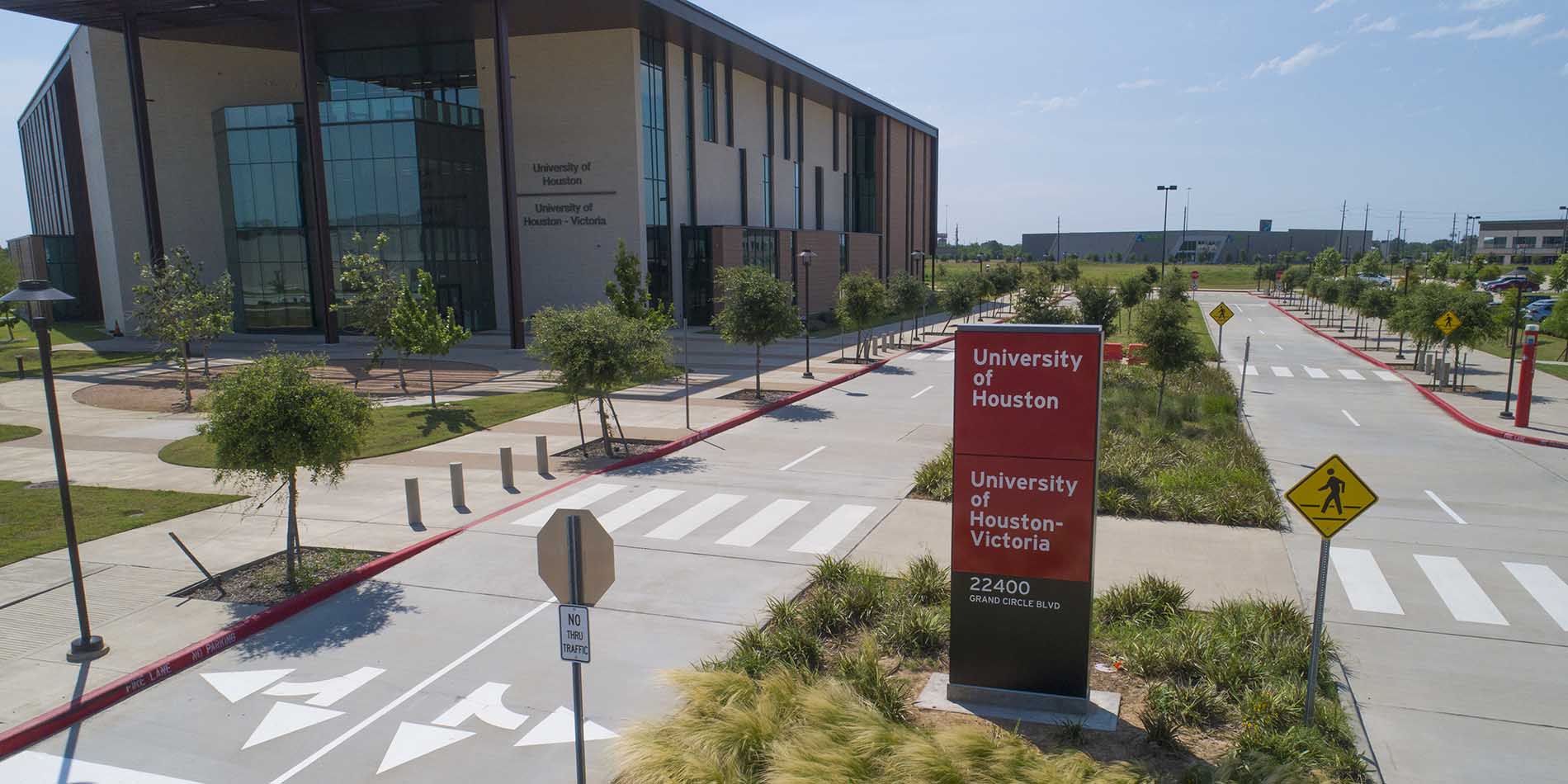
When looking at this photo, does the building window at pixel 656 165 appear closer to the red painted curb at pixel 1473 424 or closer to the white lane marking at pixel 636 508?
the white lane marking at pixel 636 508

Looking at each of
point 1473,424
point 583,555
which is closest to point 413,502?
Answer: point 583,555

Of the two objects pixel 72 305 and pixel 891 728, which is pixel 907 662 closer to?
pixel 891 728

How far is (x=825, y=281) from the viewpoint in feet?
189

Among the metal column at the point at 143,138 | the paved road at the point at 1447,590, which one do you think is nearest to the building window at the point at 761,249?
the metal column at the point at 143,138

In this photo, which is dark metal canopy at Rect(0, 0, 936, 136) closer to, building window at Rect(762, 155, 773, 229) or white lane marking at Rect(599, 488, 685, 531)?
building window at Rect(762, 155, 773, 229)

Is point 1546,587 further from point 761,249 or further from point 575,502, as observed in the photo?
point 761,249

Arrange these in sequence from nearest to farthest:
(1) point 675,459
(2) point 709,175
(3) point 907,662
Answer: (3) point 907,662, (1) point 675,459, (2) point 709,175

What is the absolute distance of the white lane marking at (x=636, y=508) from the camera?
49.2 feet

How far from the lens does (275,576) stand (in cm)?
1216

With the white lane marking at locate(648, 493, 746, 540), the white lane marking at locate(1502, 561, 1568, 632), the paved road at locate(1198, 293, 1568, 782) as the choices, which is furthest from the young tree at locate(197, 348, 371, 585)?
the white lane marking at locate(1502, 561, 1568, 632)

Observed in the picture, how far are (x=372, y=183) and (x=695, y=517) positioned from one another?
34.3 meters

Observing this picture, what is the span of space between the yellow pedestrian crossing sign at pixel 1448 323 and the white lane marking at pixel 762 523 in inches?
867

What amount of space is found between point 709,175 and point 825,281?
1149cm

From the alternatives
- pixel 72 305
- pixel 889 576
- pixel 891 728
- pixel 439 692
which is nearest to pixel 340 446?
pixel 439 692
